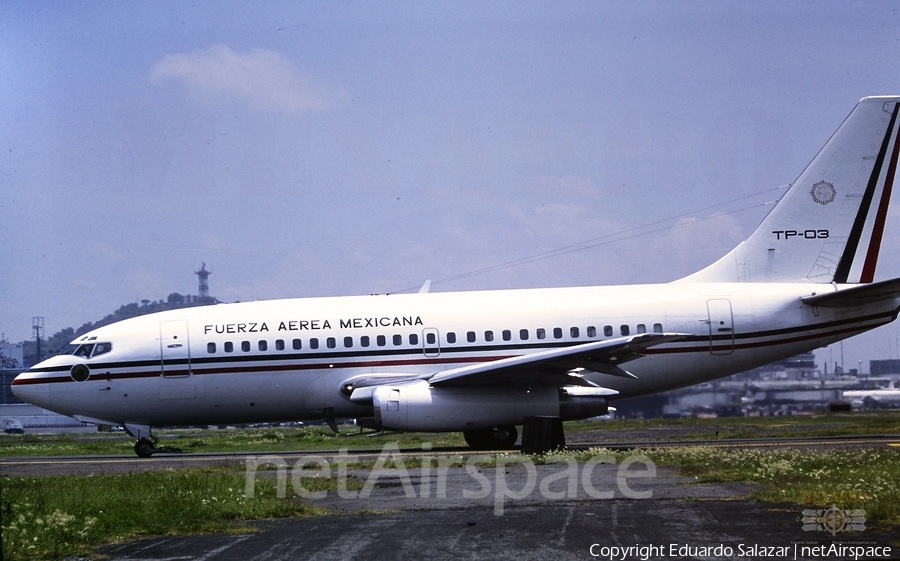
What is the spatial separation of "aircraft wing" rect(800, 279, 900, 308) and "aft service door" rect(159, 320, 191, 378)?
1466cm

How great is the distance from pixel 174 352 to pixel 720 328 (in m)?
12.9

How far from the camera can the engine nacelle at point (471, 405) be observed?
22438 millimetres

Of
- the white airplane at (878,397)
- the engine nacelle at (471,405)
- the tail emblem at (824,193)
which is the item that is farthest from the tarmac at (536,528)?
the white airplane at (878,397)

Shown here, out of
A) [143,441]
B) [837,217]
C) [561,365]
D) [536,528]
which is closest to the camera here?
[536,528]

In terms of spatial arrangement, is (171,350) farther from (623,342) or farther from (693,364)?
(693,364)

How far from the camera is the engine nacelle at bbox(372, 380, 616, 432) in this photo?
22.4 m

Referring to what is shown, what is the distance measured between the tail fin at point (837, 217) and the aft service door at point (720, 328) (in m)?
1.76

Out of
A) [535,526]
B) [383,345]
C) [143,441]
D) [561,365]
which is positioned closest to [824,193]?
[561,365]

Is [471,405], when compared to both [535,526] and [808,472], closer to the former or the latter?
[808,472]

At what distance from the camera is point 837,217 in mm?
25969

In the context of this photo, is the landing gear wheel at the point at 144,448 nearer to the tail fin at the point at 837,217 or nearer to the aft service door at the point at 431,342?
the aft service door at the point at 431,342

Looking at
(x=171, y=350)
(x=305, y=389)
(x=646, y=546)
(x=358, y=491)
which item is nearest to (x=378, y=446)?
(x=305, y=389)

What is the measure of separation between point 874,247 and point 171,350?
1753 centimetres

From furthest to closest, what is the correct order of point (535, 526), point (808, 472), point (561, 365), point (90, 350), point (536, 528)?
point (90, 350) < point (561, 365) < point (808, 472) < point (535, 526) < point (536, 528)
